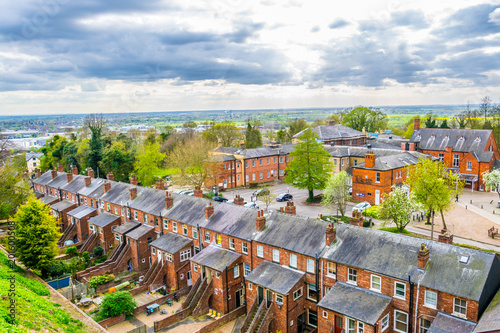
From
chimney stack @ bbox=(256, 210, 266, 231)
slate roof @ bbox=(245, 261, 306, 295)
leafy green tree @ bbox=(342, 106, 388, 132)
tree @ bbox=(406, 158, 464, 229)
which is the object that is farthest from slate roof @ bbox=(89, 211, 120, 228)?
leafy green tree @ bbox=(342, 106, 388, 132)

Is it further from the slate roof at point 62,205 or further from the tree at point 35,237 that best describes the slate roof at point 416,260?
the slate roof at point 62,205

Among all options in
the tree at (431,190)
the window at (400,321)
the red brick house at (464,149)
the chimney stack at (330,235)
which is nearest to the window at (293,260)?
the chimney stack at (330,235)

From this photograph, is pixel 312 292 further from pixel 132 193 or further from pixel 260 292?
pixel 132 193

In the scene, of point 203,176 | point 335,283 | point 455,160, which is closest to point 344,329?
point 335,283

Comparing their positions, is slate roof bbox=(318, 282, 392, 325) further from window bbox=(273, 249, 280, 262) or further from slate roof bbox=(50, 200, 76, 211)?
slate roof bbox=(50, 200, 76, 211)

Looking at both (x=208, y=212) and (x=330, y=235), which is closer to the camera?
(x=330, y=235)

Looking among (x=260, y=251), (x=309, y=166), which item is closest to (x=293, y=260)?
(x=260, y=251)
